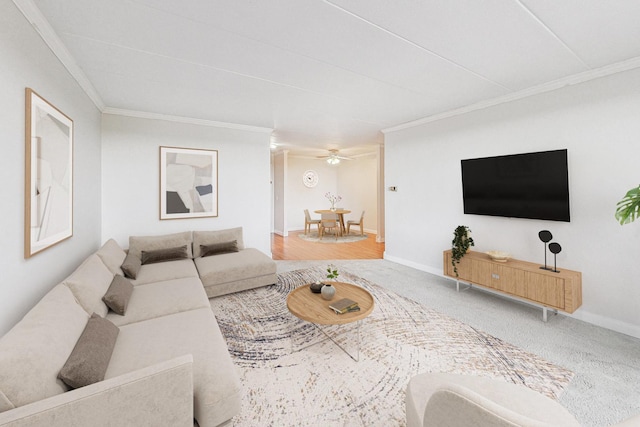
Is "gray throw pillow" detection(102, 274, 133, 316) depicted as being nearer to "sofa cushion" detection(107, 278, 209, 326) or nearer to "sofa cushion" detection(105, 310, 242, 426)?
"sofa cushion" detection(107, 278, 209, 326)

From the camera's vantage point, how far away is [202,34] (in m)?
2.03

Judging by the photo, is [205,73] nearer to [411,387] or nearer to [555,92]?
[411,387]

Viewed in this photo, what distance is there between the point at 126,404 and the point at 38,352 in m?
0.46

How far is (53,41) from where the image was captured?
2.05 meters

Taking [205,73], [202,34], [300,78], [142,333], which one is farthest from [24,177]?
[300,78]

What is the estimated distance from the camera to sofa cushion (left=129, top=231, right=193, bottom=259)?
3611 mm

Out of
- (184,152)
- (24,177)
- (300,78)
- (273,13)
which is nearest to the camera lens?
(24,177)

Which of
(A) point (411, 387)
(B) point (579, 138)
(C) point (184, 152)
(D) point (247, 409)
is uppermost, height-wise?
(C) point (184, 152)

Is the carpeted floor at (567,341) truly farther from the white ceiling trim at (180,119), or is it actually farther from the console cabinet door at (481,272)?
the white ceiling trim at (180,119)

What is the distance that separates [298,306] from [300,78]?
7.64ft

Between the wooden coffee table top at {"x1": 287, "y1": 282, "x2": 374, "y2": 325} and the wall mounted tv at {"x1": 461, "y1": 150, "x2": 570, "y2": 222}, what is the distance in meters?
2.28

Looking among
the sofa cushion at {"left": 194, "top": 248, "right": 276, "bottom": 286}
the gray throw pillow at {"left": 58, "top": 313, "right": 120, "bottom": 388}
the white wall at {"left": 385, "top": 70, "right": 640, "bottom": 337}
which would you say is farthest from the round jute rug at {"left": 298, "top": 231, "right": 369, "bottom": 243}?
the gray throw pillow at {"left": 58, "top": 313, "right": 120, "bottom": 388}

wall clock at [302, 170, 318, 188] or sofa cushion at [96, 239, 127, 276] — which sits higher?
wall clock at [302, 170, 318, 188]

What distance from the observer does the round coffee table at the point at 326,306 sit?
2.14 m
